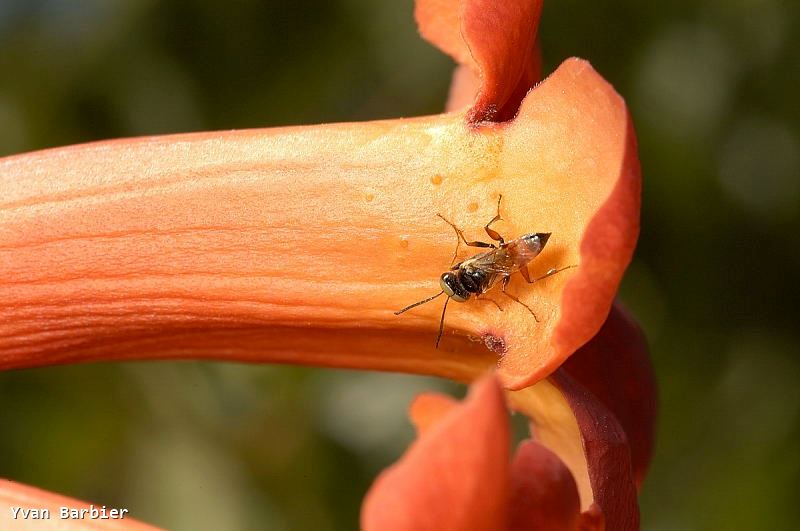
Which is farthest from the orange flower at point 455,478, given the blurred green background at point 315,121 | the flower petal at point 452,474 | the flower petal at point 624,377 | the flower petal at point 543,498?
the blurred green background at point 315,121

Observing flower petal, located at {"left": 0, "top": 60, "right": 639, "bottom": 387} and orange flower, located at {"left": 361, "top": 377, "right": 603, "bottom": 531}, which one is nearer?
orange flower, located at {"left": 361, "top": 377, "right": 603, "bottom": 531}

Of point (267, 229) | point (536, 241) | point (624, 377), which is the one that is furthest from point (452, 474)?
point (624, 377)

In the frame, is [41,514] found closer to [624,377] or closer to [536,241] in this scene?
[536,241]

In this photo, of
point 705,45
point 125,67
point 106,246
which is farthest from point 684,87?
point 106,246

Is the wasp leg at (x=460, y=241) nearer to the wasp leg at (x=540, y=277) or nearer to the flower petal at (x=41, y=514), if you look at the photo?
the wasp leg at (x=540, y=277)

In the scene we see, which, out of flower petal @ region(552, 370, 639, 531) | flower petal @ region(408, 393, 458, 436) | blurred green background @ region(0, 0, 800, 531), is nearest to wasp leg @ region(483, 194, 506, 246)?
flower petal @ region(552, 370, 639, 531)

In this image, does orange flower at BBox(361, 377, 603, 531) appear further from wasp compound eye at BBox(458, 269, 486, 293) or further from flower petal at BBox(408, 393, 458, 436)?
flower petal at BBox(408, 393, 458, 436)
